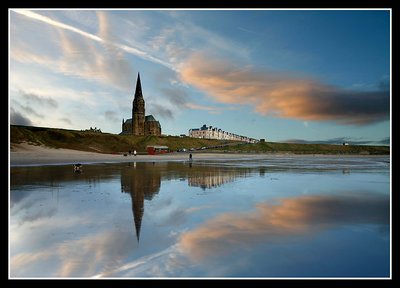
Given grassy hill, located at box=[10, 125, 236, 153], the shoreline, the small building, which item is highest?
grassy hill, located at box=[10, 125, 236, 153]

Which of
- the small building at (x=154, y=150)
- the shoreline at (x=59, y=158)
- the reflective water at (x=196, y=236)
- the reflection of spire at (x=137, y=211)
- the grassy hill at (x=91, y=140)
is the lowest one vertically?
the reflective water at (x=196, y=236)

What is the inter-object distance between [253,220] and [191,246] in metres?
3.07

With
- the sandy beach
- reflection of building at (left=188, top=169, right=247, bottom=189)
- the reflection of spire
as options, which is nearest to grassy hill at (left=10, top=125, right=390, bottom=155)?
the sandy beach

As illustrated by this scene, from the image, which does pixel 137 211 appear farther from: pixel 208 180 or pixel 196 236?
pixel 208 180

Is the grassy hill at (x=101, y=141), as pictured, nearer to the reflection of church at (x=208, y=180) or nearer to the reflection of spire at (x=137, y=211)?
the reflection of church at (x=208, y=180)

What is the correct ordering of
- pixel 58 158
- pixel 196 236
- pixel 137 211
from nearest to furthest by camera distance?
pixel 196 236 → pixel 137 211 → pixel 58 158

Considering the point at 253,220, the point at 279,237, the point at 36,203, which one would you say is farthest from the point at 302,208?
the point at 36,203

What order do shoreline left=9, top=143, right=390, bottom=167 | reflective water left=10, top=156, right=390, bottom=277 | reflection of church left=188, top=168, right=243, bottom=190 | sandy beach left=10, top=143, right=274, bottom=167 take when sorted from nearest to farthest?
reflective water left=10, top=156, right=390, bottom=277, reflection of church left=188, top=168, right=243, bottom=190, shoreline left=9, top=143, right=390, bottom=167, sandy beach left=10, top=143, right=274, bottom=167

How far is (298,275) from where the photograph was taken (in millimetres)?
5598

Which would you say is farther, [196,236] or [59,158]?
[59,158]

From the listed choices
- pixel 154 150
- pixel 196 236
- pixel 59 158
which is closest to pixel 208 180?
pixel 196 236

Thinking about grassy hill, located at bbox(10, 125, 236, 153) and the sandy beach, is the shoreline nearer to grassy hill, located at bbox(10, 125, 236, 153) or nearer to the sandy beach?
the sandy beach

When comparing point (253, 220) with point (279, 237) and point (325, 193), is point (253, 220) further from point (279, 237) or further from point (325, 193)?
point (325, 193)

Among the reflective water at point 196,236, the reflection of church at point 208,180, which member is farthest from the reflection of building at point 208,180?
the reflective water at point 196,236
